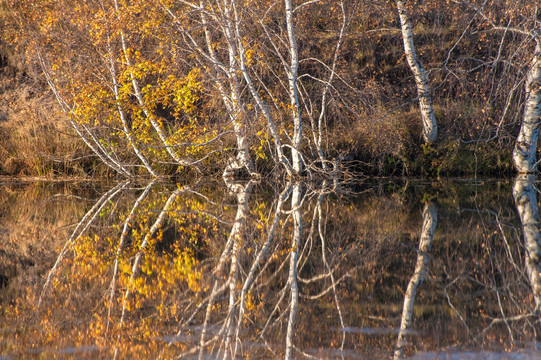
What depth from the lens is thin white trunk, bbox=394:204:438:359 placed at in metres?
4.36

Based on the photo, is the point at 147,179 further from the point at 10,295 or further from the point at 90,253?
the point at 10,295

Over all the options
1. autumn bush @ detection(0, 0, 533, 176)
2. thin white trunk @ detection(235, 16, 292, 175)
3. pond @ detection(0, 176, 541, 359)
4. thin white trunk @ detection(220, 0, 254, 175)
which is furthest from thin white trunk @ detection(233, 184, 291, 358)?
autumn bush @ detection(0, 0, 533, 176)

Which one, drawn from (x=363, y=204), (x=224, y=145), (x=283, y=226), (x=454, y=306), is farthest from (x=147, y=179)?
(x=454, y=306)

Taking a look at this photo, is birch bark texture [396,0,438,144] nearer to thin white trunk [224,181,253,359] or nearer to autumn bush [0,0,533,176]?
autumn bush [0,0,533,176]

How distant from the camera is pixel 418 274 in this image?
608 centimetres

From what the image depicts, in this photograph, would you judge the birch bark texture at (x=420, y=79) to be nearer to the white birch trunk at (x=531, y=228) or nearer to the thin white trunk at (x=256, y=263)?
the white birch trunk at (x=531, y=228)

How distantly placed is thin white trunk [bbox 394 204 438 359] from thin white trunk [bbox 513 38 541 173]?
20.7ft

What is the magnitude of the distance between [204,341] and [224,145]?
1208cm

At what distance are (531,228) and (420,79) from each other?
8252 mm

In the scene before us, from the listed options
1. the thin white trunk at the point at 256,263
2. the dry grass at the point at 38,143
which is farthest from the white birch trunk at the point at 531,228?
the dry grass at the point at 38,143

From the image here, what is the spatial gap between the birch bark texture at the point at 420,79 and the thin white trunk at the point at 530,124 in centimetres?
205

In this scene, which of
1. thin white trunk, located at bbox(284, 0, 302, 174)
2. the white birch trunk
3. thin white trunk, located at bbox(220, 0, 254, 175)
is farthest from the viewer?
thin white trunk, located at bbox(220, 0, 254, 175)

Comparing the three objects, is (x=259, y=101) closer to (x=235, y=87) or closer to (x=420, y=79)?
(x=235, y=87)

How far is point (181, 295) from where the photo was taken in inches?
218
